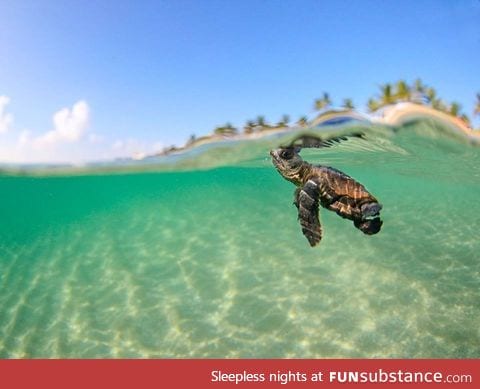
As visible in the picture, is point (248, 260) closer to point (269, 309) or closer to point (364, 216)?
point (269, 309)

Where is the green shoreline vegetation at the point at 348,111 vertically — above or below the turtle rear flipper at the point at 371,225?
above

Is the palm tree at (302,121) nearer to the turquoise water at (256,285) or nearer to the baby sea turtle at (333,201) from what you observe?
the turquoise water at (256,285)

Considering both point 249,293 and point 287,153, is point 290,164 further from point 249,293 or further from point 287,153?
point 249,293

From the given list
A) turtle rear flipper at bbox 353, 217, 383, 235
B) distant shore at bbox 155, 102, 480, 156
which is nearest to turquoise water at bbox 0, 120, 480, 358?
distant shore at bbox 155, 102, 480, 156
